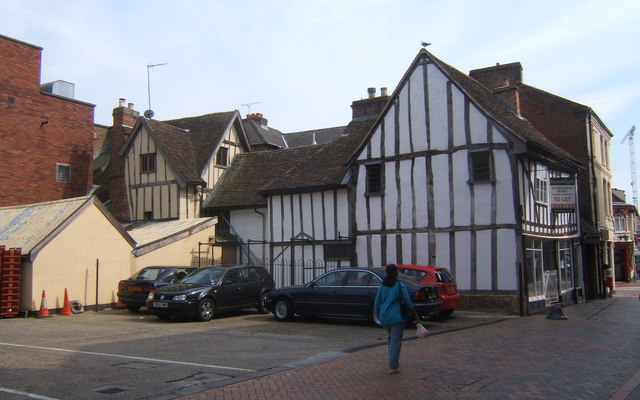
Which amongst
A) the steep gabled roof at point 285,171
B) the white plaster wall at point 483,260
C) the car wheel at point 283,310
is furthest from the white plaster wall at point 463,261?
the car wheel at point 283,310

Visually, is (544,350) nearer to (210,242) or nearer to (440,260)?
(440,260)

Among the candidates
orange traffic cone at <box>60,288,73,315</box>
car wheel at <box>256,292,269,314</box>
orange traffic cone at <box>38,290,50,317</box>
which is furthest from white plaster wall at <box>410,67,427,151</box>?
orange traffic cone at <box>38,290,50,317</box>

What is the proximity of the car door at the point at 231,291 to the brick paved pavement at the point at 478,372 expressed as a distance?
5931 mm

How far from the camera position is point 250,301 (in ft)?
53.2

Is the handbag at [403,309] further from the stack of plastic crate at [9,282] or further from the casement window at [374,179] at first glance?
the stack of plastic crate at [9,282]

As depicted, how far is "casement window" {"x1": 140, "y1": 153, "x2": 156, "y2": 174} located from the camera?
2547cm

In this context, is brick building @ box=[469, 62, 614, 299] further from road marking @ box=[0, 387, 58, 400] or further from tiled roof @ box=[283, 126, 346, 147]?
→ road marking @ box=[0, 387, 58, 400]

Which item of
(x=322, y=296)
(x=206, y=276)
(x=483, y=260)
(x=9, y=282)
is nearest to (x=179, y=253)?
(x=206, y=276)

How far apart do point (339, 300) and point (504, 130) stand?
742 cm

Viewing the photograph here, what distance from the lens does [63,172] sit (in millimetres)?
25297

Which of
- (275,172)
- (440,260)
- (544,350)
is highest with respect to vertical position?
(275,172)

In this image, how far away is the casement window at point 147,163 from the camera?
1003 inches

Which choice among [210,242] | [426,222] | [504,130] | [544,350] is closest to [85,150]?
[210,242]

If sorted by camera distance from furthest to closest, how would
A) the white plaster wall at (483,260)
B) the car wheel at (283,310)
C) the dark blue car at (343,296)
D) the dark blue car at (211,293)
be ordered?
the white plaster wall at (483,260)
the car wheel at (283,310)
the dark blue car at (211,293)
the dark blue car at (343,296)
